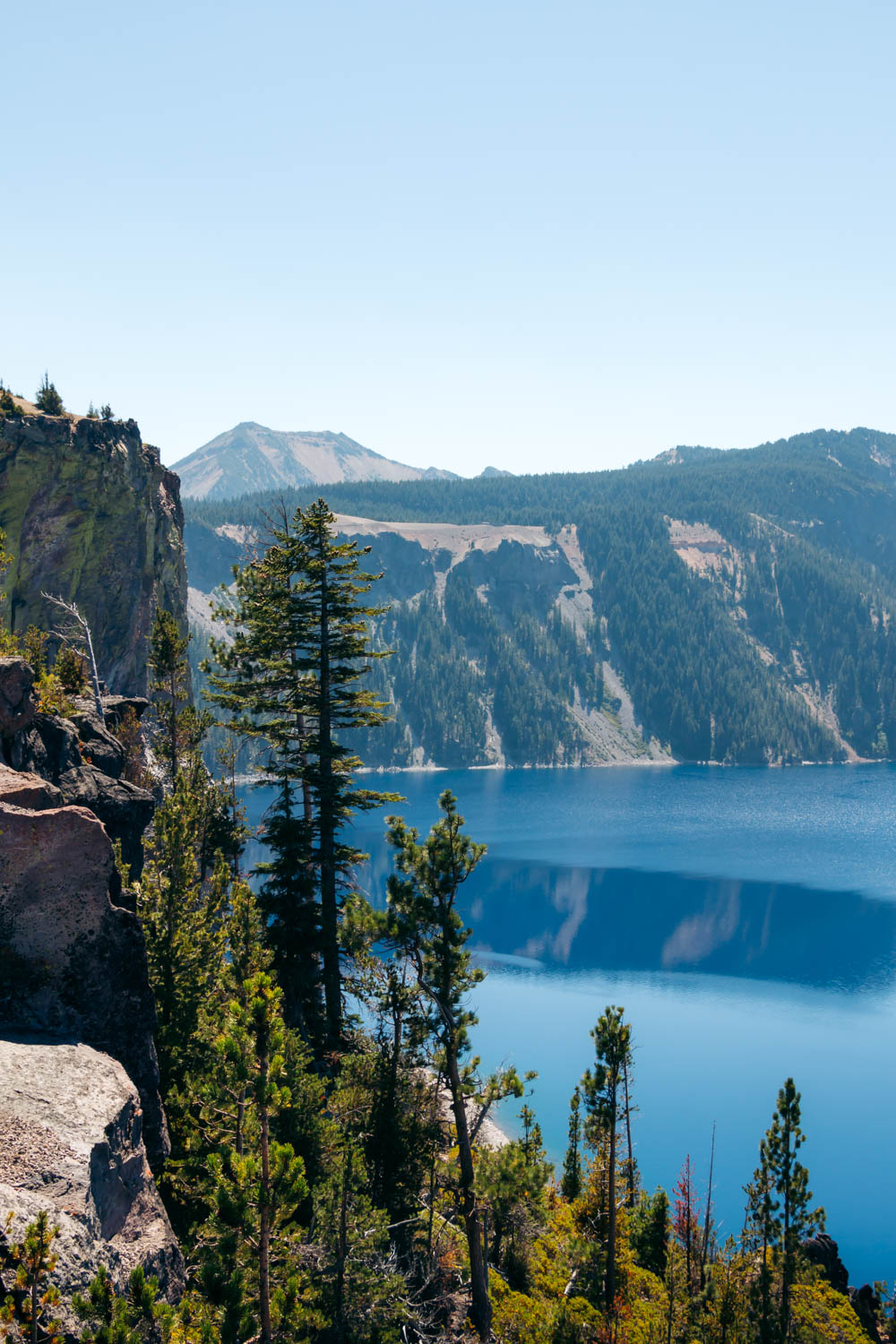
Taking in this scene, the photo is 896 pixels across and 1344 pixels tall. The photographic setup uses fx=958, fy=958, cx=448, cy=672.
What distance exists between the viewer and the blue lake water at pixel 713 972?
56.5m

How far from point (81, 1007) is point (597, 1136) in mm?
24068

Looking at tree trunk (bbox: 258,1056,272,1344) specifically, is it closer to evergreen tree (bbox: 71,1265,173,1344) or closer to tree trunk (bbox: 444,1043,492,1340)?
evergreen tree (bbox: 71,1265,173,1344)

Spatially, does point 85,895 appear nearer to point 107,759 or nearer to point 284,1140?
point 284,1140

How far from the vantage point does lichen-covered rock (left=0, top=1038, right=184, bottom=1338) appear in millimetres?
14117

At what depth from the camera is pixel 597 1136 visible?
3588 centimetres

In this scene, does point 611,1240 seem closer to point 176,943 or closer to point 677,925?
point 176,943

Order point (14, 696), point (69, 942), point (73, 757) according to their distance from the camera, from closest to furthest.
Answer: point (69, 942), point (14, 696), point (73, 757)

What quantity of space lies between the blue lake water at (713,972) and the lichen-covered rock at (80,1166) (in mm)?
42167

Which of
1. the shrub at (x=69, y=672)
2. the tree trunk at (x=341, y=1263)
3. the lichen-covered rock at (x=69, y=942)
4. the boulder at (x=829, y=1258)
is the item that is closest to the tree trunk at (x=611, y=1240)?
the tree trunk at (x=341, y=1263)

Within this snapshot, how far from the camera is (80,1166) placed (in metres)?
15.1

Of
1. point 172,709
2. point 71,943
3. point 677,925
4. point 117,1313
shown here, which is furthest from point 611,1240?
point 677,925

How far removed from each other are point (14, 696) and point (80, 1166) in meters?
11.8

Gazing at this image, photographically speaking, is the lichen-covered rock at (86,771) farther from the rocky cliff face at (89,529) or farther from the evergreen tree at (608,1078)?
the rocky cliff face at (89,529)

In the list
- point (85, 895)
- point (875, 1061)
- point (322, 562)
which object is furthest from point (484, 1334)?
point (875, 1061)
